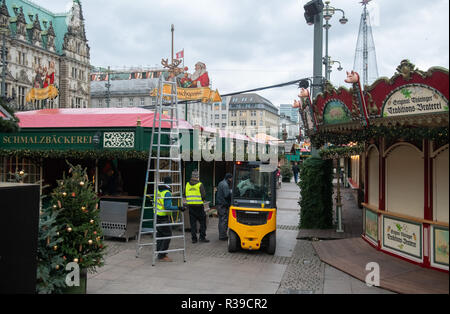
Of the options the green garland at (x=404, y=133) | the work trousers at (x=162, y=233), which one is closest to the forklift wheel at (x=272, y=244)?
the work trousers at (x=162, y=233)

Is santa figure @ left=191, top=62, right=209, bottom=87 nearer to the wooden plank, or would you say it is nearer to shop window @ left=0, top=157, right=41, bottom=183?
shop window @ left=0, top=157, right=41, bottom=183

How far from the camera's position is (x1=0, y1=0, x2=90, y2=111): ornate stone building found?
175 feet

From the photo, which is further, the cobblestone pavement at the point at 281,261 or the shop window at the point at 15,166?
the shop window at the point at 15,166

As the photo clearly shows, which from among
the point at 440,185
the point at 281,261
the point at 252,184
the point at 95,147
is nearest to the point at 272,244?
the point at 281,261

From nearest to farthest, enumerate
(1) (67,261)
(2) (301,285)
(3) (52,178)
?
(1) (67,261) < (2) (301,285) < (3) (52,178)

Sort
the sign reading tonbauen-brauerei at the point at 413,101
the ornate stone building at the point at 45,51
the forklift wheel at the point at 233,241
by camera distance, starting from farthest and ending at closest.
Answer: the ornate stone building at the point at 45,51 < the forklift wheel at the point at 233,241 < the sign reading tonbauen-brauerei at the point at 413,101

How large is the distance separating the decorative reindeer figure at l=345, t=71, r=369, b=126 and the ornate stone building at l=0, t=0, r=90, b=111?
48.6m

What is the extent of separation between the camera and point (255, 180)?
10.5m

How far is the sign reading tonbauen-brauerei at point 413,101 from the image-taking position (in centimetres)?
628

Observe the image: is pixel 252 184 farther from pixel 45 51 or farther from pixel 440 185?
pixel 45 51

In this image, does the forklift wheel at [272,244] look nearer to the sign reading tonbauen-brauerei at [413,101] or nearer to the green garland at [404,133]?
the green garland at [404,133]

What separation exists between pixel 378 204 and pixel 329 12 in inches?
378

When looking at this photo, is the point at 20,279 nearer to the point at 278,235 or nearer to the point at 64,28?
the point at 278,235
